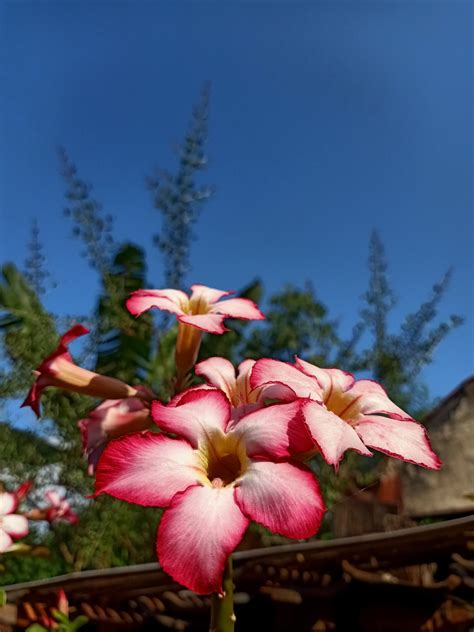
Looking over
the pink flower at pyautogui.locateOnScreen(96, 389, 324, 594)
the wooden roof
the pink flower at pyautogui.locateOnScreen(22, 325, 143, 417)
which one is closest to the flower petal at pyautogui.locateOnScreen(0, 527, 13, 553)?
the wooden roof

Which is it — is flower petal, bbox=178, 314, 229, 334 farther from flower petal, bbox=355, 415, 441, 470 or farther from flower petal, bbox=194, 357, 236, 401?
flower petal, bbox=355, 415, 441, 470

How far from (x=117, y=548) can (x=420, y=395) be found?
1.43 m

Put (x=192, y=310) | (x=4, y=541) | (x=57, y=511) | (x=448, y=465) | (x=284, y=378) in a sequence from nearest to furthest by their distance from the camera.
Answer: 1. (x=284, y=378)
2. (x=192, y=310)
3. (x=4, y=541)
4. (x=448, y=465)
5. (x=57, y=511)

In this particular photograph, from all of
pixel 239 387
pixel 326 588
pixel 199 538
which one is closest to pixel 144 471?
pixel 199 538

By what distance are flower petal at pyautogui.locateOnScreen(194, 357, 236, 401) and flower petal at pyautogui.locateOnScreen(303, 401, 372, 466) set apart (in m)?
0.14

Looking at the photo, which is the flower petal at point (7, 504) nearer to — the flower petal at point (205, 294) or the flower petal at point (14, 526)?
the flower petal at point (14, 526)

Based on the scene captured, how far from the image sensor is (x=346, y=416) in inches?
19.4

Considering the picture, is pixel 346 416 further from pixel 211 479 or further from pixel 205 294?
pixel 205 294

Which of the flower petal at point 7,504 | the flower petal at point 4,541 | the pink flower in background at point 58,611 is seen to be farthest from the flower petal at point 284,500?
the flower petal at point 7,504

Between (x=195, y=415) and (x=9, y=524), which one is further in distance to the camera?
(x=9, y=524)

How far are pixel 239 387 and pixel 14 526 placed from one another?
64cm

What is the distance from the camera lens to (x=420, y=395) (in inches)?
100

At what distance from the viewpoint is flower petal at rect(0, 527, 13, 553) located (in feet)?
2.93

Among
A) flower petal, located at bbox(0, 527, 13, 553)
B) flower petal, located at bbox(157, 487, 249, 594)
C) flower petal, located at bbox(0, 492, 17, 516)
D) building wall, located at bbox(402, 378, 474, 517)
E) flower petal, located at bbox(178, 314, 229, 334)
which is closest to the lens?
flower petal, located at bbox(157, 487, 249, 594)
